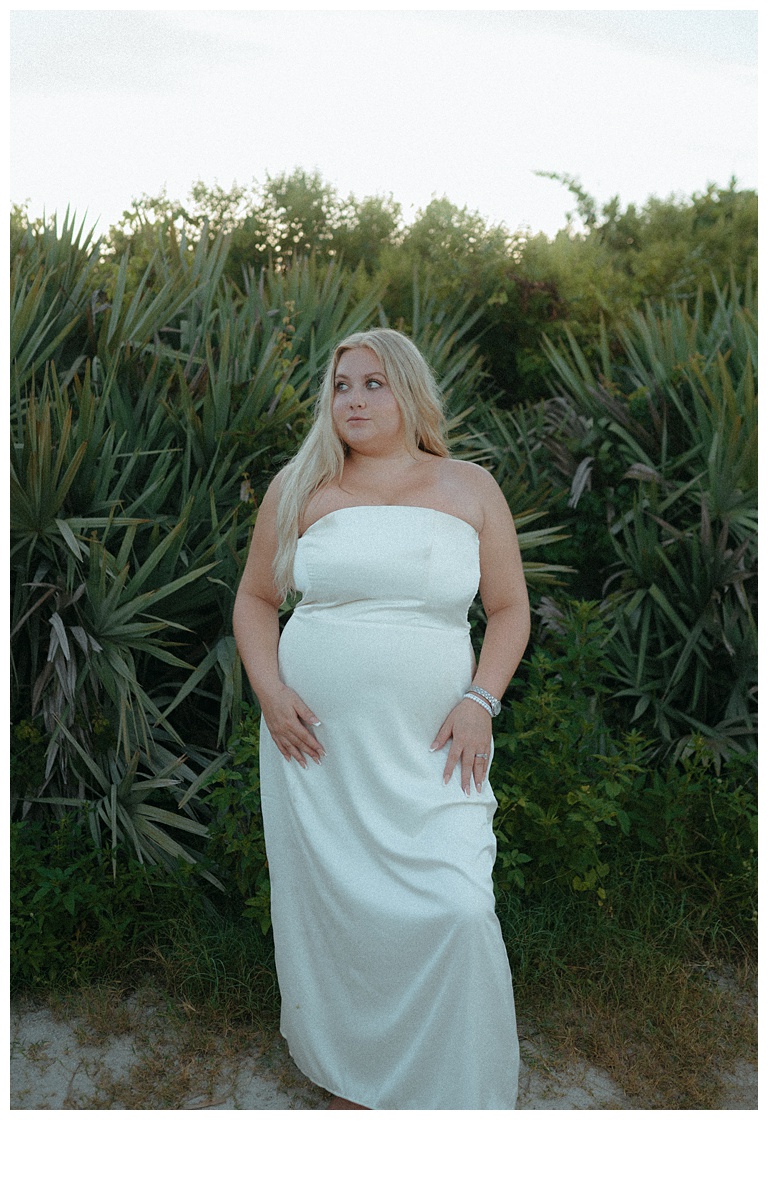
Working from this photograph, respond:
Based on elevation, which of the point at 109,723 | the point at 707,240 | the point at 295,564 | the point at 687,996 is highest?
the point at 707,240

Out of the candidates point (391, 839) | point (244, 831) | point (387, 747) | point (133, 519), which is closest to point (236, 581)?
point (133, 519)

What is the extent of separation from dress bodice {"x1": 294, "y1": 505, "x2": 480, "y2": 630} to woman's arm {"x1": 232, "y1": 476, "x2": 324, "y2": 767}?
204mm

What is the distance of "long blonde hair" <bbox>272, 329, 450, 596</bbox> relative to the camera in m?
2.56

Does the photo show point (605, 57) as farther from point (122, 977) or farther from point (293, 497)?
point (122, 977)

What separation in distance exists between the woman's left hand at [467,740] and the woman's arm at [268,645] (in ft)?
1.11

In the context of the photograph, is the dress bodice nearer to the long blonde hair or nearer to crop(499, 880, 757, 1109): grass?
the long blonde hair

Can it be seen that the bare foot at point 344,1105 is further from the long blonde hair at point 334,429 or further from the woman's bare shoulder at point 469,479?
the woman's bare shoulder at point 469,479

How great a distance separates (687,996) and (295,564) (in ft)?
6.55

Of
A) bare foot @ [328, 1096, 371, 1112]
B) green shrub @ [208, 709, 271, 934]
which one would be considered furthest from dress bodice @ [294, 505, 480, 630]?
bare foot @ [328, 1096, 371, 1112]

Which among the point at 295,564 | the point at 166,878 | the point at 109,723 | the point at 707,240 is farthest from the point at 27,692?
the point at 707,240

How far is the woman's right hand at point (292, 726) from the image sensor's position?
254 cm

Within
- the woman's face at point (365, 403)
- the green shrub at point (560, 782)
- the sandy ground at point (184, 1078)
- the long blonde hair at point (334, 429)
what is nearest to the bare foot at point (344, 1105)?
the sandy ground at point (184, 1078)

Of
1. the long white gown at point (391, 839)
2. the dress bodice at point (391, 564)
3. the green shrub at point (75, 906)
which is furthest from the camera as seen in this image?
the green shrub at point (75, 906)

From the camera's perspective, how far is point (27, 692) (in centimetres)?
388
